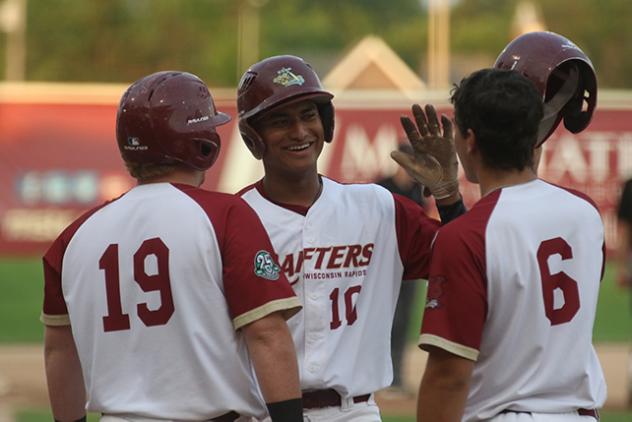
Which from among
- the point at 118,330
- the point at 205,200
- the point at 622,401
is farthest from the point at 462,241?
the point at 622,401

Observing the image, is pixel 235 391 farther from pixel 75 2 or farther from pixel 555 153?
pixel 75 2

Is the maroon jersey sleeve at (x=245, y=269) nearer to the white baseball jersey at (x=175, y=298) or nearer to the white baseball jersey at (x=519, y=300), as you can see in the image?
the white baseball jersey at (x=175, y=298)

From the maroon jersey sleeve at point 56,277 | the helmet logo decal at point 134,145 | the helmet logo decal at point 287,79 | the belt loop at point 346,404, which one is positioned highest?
the helmet logo decal at point 287,79

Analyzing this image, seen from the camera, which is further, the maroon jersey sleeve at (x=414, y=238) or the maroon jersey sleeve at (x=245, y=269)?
the maroon jersey sleeve at (x=414, y=238)

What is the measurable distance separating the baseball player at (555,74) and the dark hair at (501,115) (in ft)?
1.06

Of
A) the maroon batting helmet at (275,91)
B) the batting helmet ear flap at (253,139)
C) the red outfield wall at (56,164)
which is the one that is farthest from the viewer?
the red outfield wall at (56,164)

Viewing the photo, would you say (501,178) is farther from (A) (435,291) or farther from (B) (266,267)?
(B) (266,267)

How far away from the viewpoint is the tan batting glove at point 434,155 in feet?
15.6

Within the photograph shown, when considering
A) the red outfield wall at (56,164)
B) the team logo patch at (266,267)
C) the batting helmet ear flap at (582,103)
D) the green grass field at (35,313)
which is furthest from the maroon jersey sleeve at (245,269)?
the red outfield wall at (56,164)

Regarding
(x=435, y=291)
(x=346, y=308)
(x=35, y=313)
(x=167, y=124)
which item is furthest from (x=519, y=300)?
(x=35, y=313)

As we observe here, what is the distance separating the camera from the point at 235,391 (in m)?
4.13

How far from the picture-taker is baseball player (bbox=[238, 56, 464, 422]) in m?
4.66

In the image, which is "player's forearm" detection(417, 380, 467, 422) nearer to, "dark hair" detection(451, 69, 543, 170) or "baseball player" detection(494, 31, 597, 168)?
"dark hair" detection(451, 69, 543, 170)

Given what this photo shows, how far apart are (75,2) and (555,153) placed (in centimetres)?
4304
